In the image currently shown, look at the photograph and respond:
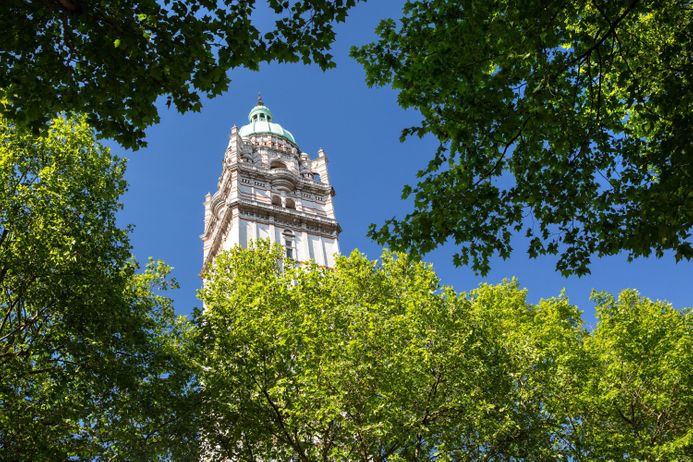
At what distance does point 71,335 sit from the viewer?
17.0 metres

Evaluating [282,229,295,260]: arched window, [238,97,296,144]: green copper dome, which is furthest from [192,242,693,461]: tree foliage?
[238,97,296,144]: green copper dome

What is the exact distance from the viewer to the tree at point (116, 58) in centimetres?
945

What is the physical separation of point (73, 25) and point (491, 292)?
24248 millimetres

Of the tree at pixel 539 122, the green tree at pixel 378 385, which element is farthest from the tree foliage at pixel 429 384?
the tree at pixel 539 122

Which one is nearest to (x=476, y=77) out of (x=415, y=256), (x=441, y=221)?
(x=441, y=221)

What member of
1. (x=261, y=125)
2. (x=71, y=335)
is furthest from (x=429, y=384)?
(x=261, y=125)

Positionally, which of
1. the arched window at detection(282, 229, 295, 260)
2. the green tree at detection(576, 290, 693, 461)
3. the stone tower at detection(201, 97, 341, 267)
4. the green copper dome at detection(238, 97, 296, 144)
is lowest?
the green tree at detection(576, 290, 693, 461)

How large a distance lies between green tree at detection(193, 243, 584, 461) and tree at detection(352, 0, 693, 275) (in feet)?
24.7

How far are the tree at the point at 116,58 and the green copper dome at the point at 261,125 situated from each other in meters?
57.4

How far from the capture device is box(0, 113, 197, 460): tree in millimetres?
Answer: 15625

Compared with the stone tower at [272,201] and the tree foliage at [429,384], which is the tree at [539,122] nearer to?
the tree foliage at [429,384]

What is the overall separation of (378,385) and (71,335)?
29.9ft

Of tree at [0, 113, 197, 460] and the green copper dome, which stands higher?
the green copper dome

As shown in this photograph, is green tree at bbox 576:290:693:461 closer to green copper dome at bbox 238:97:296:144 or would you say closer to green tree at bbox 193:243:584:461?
green tree at bbox 193:243:584:461
